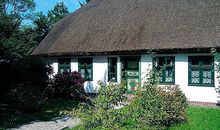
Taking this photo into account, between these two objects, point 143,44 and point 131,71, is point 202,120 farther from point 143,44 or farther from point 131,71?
point 131,71

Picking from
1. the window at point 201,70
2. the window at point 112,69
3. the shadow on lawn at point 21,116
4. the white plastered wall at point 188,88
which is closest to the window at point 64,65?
the window at point 112,69

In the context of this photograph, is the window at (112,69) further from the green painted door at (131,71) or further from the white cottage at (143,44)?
the green painted door at (131,71)

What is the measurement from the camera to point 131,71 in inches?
845

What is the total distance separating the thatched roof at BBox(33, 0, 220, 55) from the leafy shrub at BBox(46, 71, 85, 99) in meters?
2.32

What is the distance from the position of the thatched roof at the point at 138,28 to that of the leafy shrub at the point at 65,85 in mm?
2317

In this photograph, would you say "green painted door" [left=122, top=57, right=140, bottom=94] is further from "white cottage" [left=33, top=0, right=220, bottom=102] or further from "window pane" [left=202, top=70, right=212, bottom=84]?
"window pane" [left=202, top=70, right=212, bottom=84]

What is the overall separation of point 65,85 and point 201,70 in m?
8.56

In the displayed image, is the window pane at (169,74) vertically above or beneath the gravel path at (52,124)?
above

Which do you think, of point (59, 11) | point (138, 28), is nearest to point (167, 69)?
point (138, 28)

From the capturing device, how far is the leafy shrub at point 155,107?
9.94m

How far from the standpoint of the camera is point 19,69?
15906 millimetres

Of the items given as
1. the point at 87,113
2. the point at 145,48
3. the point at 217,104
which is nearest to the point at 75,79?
the point at 145,48

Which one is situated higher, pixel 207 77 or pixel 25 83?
pixel 207 77

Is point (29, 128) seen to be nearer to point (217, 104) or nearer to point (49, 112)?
point (49, 112)
